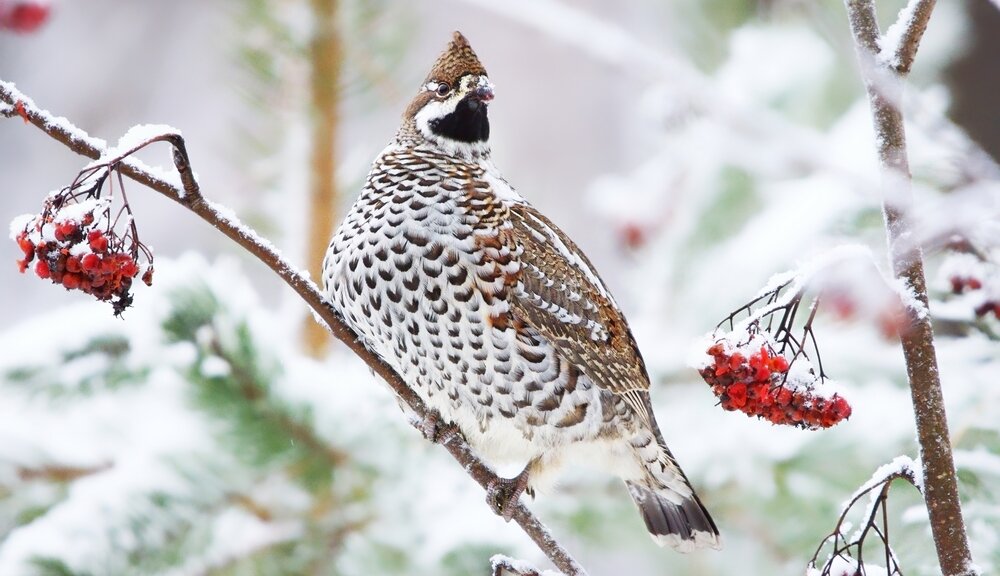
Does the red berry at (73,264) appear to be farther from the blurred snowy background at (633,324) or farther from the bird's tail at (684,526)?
the bird's tail at (684,526)

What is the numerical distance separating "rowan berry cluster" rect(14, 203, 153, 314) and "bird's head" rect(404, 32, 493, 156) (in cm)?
89

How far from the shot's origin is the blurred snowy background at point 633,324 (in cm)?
171

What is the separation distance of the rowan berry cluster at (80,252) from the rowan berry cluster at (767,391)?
61cm

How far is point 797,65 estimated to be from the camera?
319 cm

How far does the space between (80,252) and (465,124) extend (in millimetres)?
1057

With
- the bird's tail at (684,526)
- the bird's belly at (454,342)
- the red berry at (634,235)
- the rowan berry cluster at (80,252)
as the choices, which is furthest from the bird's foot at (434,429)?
the red berry at (634,235)

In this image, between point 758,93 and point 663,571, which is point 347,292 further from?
point 663,571

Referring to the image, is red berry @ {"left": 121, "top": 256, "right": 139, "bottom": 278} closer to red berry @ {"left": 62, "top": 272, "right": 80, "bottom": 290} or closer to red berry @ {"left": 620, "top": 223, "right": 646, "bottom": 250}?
red berry @ {"left": 62, "top": 272, "right": 80, "bottom": 290}

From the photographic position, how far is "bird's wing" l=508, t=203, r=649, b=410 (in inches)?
70.1

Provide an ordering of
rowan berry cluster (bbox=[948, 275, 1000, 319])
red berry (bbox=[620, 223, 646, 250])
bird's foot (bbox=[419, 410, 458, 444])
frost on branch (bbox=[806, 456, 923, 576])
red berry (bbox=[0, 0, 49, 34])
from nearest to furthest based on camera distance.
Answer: frost on branch (bbox=[806, 456, 923, 576]) → rowan berry cluster (bbox=[948, 275, 1000, 319]) → bird's foot (bbox=[419, 410, 458, 444]) → red berry (bbox=[0, 0, 49, 34]) → red berry (bbox=[620, 223, 646, 250])

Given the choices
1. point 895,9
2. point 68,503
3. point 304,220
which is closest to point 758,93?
point 895,9

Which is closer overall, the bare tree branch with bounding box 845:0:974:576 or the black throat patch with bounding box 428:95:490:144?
the bare tree branch with bounding box 845:0:974:576

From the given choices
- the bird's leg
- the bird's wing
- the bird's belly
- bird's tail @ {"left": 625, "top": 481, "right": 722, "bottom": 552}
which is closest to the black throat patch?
the bird's wing

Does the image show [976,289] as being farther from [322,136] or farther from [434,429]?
[322,136]
